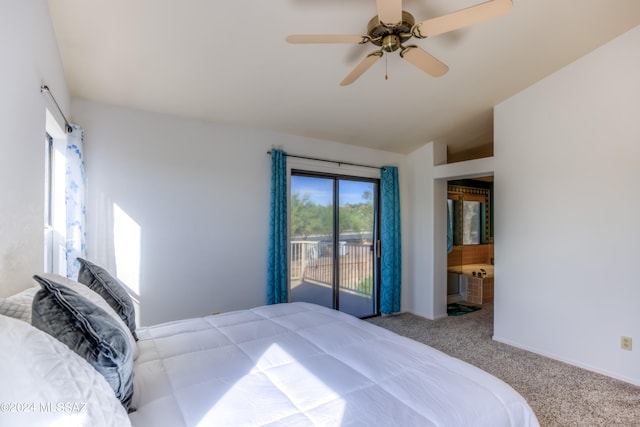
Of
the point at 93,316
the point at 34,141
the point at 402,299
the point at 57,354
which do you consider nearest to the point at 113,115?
the point at 34,141

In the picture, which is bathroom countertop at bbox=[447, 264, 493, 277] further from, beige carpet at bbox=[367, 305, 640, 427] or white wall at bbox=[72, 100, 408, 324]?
white wall at bbox=[72, 100, 408, 324]

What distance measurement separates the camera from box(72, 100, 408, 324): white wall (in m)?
2.86

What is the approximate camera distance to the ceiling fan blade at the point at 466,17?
1554 mm

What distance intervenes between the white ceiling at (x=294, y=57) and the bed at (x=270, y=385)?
5.80 feet

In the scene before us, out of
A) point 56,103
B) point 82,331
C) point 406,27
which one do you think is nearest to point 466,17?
point 406,27

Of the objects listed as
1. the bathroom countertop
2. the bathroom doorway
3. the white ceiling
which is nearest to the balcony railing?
the white ceiling

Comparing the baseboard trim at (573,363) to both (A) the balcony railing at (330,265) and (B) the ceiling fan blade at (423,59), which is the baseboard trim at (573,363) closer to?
(A) the balcony railing at (330,265)

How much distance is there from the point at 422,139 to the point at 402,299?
2.40 m

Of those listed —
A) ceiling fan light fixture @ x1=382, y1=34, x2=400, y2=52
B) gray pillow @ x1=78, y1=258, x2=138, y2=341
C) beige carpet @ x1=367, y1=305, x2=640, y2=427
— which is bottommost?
beige carpet @ x1=367, y1=305, x2=640, y2=427

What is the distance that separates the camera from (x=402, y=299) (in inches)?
193

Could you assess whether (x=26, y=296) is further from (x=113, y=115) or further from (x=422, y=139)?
(x=422, y=139)

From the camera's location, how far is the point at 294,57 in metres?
2.63

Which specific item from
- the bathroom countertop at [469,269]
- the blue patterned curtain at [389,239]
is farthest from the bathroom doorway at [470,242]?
Result: the blue patterned curtain at [389,239]

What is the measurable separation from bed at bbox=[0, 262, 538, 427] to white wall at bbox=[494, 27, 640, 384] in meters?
2.38
